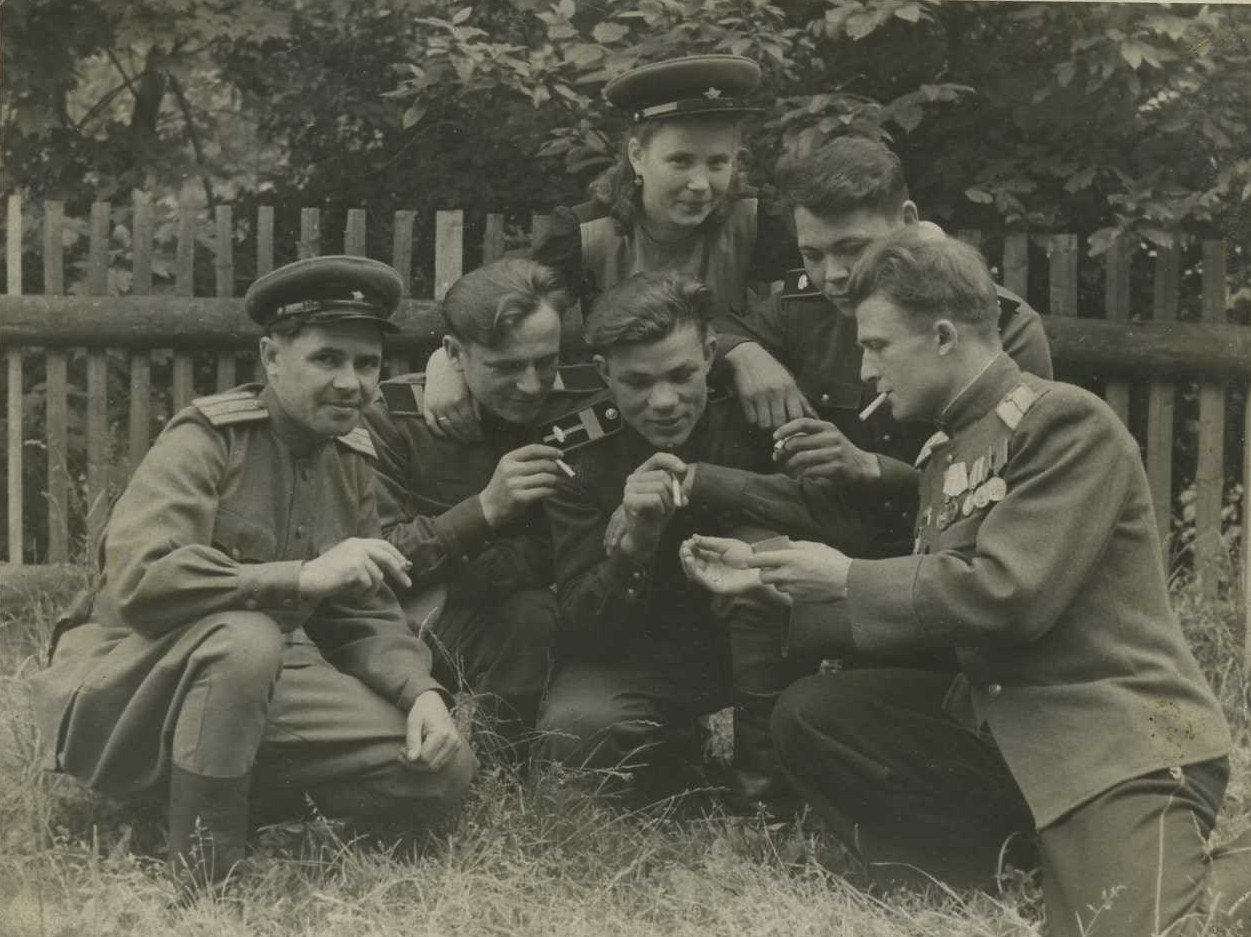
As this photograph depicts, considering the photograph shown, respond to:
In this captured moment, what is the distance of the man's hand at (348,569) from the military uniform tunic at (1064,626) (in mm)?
1183

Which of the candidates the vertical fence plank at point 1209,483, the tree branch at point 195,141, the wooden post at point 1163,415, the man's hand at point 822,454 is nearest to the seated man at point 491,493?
the man's hand at point 822,454

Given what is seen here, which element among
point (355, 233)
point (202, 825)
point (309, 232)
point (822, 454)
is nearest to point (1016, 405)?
point (822, 454)

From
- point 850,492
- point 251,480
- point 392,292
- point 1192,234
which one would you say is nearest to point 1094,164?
point 1192,234

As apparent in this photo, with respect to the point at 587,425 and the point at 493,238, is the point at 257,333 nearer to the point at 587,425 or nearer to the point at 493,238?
the point at 493,238

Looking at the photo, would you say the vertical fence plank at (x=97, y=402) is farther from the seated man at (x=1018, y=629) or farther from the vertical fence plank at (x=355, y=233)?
the seated man at (x=1018, y=629)

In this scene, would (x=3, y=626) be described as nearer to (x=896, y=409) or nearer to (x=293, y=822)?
(x=293, y=822)

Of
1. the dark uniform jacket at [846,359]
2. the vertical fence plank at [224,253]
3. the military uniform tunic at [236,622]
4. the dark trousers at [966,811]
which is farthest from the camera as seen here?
the vertical fence plank at [224,253]

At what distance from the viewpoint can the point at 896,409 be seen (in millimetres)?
3590

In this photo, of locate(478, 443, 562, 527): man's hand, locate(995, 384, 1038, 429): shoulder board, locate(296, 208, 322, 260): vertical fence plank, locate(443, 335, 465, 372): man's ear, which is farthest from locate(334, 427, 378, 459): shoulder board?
locate(296, 208, 322, 260): vertical fence plank

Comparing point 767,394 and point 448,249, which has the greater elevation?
point 448,249

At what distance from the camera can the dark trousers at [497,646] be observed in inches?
179

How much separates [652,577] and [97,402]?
315 cm

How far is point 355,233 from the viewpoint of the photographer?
6.29 meters

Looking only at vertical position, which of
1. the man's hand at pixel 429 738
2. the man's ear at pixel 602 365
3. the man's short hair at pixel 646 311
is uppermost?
the man's short hair at pixel 646 311
